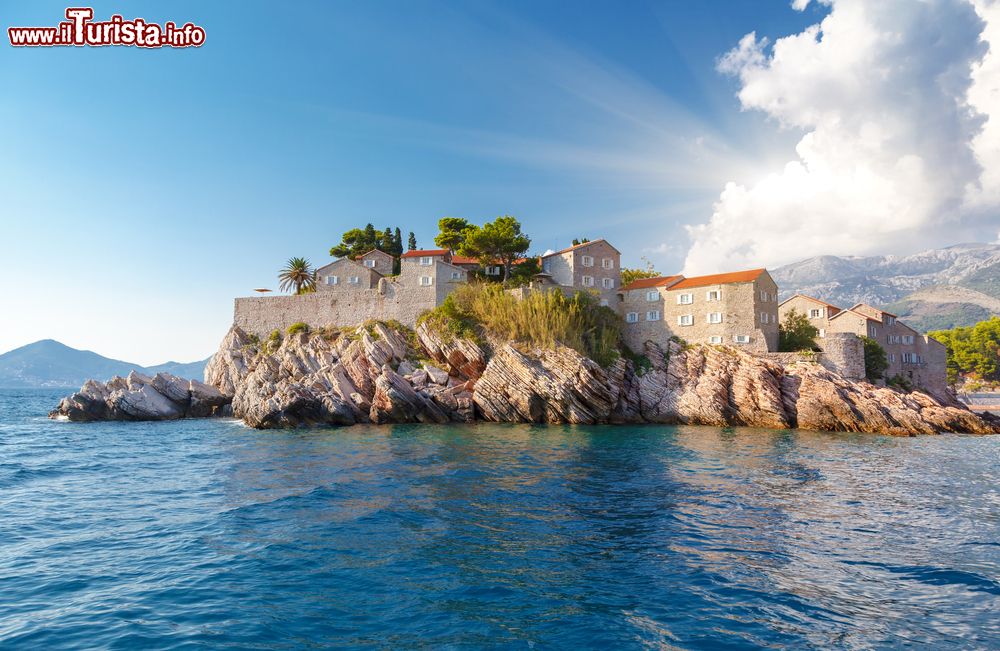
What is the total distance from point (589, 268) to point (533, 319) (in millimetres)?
12002

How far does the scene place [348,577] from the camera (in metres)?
10.2

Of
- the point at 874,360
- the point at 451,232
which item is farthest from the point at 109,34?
the point at 874,360

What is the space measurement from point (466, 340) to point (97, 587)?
3537 cm

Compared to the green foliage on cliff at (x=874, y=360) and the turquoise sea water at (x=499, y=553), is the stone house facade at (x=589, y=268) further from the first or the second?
the turquoise sea water at (x=499, y=553)

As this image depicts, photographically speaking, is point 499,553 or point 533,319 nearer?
point 499,553

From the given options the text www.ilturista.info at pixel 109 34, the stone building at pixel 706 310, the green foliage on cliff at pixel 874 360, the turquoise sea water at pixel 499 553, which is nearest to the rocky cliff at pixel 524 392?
the stone building at pixel 706 310

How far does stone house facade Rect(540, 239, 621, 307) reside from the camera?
170 feet

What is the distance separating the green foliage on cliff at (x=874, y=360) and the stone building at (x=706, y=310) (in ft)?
34.3

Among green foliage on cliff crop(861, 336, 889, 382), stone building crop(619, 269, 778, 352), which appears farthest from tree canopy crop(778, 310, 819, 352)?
green foliage on cliff crop(861, 336, 889, 382)

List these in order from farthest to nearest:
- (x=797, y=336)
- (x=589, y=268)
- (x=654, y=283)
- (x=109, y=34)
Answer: (x=589, y=268) → (x=654, y=283) → (x=797, y=336) → (x=109, y=34)

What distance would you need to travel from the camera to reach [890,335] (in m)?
56.2

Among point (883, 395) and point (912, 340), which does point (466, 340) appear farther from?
point (912, 340)

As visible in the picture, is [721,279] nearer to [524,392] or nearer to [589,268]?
[589,268]

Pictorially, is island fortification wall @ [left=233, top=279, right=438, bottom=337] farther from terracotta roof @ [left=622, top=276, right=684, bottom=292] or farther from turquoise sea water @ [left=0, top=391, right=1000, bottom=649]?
turquoise sea water @ [left=0, top=391, right=1000, bottom=649]
